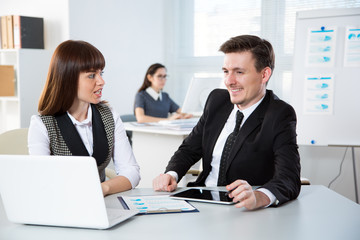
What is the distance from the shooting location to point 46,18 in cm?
483

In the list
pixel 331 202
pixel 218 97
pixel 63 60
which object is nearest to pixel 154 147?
pixel 218 97

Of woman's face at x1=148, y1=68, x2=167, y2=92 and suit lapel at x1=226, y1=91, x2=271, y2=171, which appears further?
woman's face at x1=148, y1=68, x2=167, y2=92

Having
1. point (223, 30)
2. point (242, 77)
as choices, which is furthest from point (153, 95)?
point (242, 77)

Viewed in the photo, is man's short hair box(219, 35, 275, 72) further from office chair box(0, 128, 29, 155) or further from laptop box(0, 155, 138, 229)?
office chair box(0, 128, 29, 155)

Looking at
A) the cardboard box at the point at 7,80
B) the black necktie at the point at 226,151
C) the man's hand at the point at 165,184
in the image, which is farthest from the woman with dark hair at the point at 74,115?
the cardboard box at the point at 7,80

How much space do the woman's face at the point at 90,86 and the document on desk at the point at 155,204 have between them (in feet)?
1.75

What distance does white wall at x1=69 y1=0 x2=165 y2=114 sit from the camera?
485 cm

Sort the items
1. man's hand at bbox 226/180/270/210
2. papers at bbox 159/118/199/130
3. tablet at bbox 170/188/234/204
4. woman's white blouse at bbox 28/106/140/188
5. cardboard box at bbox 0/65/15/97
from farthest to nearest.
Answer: cardboard box at bbox 0/65/15/97 → papers at bbox 159/118/199/130 → woman's white blouse at bbox 28/106/140/188 → tablet at bbox 170/188/234/204 → man's hand at bbox 226/180/270/210

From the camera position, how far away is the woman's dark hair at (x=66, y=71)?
186 cm

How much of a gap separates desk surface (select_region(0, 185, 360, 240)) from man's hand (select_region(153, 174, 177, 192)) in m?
0.20

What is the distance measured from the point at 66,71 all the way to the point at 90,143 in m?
0.34

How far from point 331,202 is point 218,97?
0.77 m

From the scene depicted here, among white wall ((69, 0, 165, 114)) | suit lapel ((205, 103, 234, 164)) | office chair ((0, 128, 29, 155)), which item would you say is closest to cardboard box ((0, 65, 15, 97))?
white wall ((69, 0, 165, 114))

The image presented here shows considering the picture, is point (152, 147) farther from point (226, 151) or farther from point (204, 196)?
point (204, 196)
